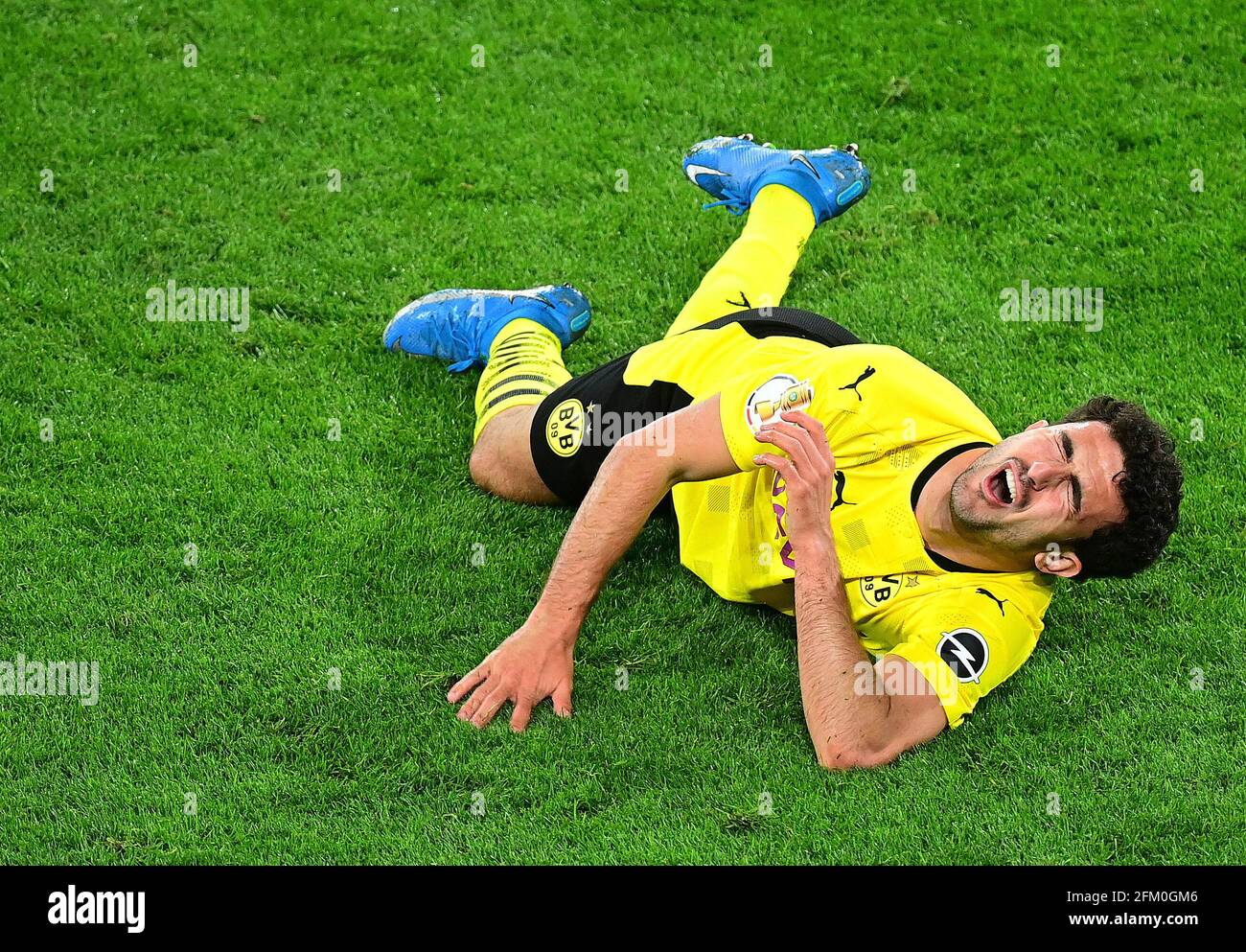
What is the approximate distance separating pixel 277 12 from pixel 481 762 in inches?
190

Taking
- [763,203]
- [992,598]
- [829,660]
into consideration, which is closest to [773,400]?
[829,660]

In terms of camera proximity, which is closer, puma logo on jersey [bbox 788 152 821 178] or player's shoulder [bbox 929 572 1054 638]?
player's shoulder [bbox 929 572 1054 638]

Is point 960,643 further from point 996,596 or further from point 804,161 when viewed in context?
point 804,161

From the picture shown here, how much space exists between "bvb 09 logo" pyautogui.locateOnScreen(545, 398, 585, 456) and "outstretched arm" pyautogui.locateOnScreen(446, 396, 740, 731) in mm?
551

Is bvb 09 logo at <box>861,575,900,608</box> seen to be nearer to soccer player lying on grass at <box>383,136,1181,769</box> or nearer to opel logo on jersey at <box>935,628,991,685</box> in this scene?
soccer player lying on grass at <box>383,136,1181,769</box>

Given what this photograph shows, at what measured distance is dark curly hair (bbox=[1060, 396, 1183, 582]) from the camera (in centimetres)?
402

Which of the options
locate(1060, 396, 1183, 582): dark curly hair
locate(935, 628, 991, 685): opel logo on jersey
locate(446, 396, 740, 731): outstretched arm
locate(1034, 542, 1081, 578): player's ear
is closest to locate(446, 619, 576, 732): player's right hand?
locate(446, 396, 740, 731): outstretched arm

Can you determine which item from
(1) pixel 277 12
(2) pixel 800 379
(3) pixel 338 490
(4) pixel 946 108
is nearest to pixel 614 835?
(2) pixel 800 379

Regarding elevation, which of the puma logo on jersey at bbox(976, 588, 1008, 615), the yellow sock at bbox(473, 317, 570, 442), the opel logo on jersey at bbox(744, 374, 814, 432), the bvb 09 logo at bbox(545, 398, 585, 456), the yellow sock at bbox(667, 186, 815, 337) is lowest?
the puma logo on jersey at bbox(976, 588, 1008, 615)

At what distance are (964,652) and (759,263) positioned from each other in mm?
1871

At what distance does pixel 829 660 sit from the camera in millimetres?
3992

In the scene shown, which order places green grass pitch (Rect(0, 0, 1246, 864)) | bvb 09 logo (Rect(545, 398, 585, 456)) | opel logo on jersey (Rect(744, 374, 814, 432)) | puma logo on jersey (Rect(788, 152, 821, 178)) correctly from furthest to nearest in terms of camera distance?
1. puma logo on jersey (Rect(788, 152, 821, 178))
2. bvb 09 logo (Rect(545, 398, 585, 456))
3. opel logo on jersey (Rect(744, 374, 814, 432))
4. green grass pitch (Rect(0, 0, 1246, 864))

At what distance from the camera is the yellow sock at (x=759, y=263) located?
5.14 m
